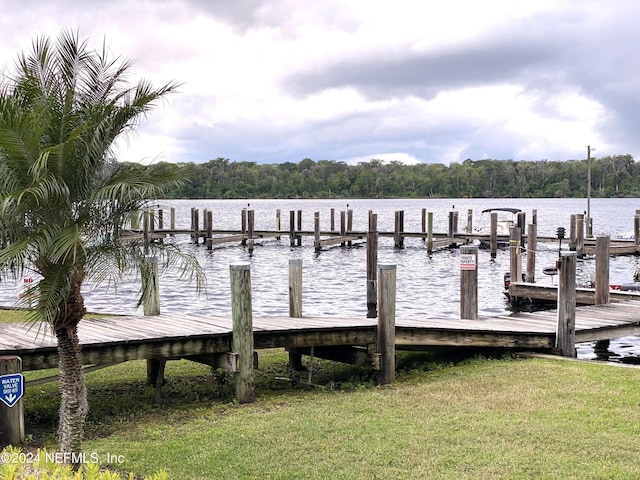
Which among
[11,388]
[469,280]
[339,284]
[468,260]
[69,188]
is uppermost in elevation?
[69,188]

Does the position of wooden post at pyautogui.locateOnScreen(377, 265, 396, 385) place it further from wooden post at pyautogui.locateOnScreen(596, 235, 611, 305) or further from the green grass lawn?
wooden post at pyautogui.locateOnScreen(596, 235, 611, 305)

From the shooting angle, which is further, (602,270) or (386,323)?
(602,270)

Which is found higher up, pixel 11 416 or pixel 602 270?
pixel 602 270

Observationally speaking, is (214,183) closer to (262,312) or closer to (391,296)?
(262,312)

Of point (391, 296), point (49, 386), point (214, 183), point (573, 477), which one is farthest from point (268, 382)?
point (214, 183)

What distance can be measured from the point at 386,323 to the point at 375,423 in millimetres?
2606

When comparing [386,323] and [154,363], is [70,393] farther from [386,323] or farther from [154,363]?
[386,323]

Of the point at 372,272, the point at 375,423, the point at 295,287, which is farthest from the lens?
the point at 372,272

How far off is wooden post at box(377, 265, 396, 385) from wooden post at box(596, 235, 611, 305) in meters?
7.12

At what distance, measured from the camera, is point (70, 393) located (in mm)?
5898

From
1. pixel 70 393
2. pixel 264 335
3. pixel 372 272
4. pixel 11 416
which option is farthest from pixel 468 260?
pixel 372 272

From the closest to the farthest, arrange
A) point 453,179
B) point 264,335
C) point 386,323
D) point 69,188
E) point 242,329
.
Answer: point 69,188
point 242,329
point 264,335
point 386,323
point 453,179

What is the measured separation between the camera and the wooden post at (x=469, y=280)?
493 inches

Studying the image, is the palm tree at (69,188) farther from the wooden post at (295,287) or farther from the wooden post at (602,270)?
the wooden post at (602,270)
